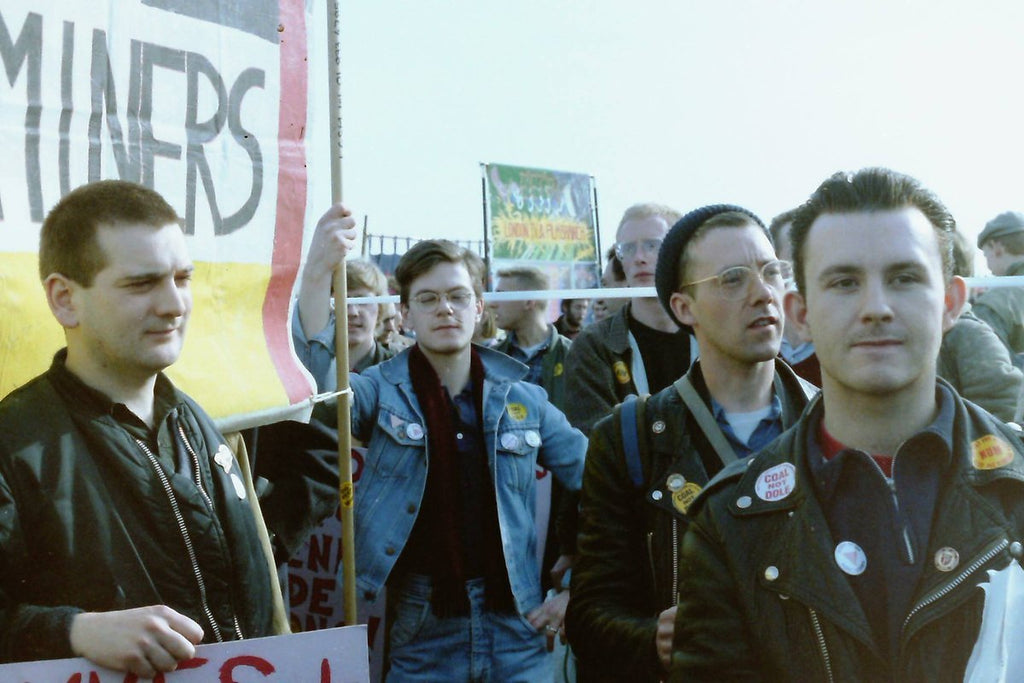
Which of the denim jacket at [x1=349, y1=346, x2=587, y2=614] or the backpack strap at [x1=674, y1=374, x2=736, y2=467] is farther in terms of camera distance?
the denim jacket at [x1=349, y1=346, x2=587, y2=614]

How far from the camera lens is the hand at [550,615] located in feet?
11.2

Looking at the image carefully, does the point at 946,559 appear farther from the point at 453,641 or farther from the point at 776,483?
the point at 453,641

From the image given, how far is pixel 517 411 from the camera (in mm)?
3689

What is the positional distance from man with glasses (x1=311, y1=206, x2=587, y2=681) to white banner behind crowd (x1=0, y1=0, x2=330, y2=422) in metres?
0.74

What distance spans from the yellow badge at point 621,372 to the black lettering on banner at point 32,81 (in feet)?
7.10

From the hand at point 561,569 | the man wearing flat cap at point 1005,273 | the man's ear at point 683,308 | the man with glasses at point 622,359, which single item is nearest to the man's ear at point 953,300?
the man's ear at point 683,308

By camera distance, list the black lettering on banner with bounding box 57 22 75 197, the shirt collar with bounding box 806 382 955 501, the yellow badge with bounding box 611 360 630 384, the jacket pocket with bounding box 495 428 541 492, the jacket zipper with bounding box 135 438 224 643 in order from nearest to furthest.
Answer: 1. the shirt collar with bounding box 806 382 955 501
2. the jacket zipper with bounding box 135 438 224 643
3. the black lettering on banner with bounding box 57 22 75 197
4. the jacket pocket with bounding box 495 428 541 492
5. the yellow badge with bounding box 611 360 630 384

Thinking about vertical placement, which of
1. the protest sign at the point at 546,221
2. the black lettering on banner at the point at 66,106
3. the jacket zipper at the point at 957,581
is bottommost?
the jacket zipper at the point at 957,581

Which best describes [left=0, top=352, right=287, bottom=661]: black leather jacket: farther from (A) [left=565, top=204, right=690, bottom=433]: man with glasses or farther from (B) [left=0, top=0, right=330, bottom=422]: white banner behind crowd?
(A) [left=565, top=204, right=690, bottom=433]: man with glasses

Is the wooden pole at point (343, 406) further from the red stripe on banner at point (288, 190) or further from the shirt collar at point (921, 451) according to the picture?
the shirt collar at point (921, 451)

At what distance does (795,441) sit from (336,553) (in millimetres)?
2819

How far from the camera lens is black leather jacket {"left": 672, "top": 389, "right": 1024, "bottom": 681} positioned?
5.23 ft

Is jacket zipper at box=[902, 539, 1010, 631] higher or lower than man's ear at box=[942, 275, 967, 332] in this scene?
lower

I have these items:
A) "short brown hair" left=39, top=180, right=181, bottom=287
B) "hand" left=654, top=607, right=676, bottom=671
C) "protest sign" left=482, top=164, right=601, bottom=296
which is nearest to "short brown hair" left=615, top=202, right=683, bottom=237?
"hand" left=654, top=607, right=676, bottom=671
